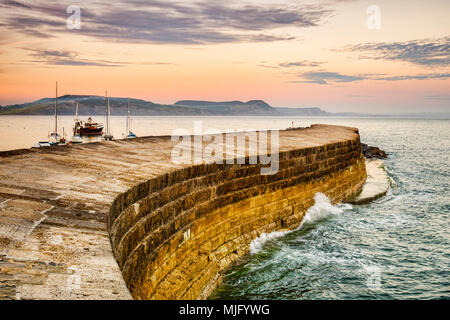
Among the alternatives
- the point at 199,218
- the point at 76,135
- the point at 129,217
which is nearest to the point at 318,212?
the point at 199,218

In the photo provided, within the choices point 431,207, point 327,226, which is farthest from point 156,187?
point 431,207

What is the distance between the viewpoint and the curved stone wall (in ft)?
18.6

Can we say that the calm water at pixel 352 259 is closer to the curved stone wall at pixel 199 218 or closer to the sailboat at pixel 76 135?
the curved stone wall at pixel 199 218

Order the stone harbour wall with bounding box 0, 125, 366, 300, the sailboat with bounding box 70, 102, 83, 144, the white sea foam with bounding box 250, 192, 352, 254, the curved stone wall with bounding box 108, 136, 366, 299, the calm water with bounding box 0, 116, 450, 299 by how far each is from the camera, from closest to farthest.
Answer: the stone harbour wall with bounding box 0, 125, 366, 300 → the curved stone wall with bounding box 108, 136, 366, 299 → the calm water with bounding box 0, 116, 450, 299 → the white sea foam with bounding box 250, 192, 352, 254 → the sailboat with bounding box 70, 102, 83, 144

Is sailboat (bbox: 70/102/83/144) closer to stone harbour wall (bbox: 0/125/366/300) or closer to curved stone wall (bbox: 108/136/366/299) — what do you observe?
stone harbour wall (bbox: 0/125/366/300)

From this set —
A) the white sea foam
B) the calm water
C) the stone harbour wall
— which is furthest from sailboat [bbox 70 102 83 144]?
the calm water

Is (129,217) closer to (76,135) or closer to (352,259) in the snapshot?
(352,259)

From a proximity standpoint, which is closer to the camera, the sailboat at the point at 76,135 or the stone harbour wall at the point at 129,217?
the stone harbour wall at the point at 129,217

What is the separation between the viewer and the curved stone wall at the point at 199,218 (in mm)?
5684

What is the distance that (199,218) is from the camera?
29.0 ft

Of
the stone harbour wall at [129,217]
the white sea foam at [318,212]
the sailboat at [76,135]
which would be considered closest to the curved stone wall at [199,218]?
the stone harbour wall at [129,217]

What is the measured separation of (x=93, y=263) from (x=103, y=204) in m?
1.70

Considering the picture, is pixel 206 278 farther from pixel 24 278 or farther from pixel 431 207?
pixel 431 207

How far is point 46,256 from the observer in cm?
316
